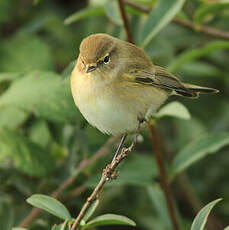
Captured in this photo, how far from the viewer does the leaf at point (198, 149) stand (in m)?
3.43

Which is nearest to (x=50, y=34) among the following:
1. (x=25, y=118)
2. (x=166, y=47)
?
(x=166, y=47)

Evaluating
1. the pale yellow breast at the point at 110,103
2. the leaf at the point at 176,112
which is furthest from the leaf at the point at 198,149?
the pale yellow breast at the point at 110,103

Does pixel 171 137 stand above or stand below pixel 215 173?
above

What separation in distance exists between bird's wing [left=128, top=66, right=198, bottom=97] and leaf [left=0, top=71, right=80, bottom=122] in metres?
0.50

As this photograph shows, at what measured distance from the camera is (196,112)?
5.01 metres

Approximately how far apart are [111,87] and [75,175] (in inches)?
28.4

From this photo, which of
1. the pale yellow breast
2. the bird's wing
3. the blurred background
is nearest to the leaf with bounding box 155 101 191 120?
the blurred background

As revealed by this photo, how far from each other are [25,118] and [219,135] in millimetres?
1404

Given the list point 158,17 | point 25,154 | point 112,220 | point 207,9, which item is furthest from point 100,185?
point 207,9

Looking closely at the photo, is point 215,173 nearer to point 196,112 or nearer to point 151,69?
point 196,112

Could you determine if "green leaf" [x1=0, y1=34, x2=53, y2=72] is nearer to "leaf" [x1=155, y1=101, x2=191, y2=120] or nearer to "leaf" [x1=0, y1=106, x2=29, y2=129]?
"leaf" [x1=0, y1=106, x2=29, y2=129]

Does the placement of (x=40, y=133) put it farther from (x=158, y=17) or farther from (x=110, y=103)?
(x=158, y=17)

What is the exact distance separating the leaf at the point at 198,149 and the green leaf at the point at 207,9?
0.90 metres

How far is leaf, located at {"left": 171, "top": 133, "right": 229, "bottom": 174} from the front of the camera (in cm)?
343
